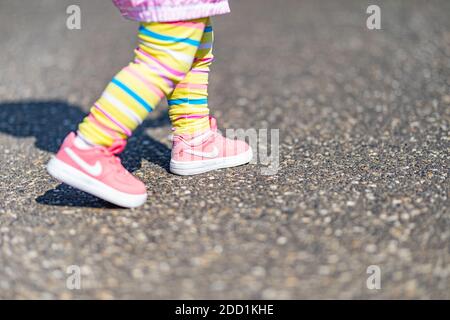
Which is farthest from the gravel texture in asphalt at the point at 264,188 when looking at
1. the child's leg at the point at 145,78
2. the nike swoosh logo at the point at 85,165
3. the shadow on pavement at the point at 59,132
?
the child's leg at the point at 145,78

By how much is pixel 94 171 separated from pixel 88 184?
6 cm

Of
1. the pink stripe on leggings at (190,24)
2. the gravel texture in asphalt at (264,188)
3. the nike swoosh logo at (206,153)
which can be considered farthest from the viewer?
the nike swoosh logo at (206,153)

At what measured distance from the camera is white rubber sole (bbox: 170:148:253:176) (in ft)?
9.41

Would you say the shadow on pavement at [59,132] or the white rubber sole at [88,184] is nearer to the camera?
the white rubber sole at [88,184]

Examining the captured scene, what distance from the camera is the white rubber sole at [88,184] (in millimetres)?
2406

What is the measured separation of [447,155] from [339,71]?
1698mm

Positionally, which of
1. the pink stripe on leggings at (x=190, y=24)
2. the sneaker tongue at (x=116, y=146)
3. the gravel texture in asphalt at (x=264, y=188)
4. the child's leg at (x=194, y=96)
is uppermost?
the pink stripe on leggings at (x=190, y=24)

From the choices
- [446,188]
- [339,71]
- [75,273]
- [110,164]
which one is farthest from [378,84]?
[75,273]

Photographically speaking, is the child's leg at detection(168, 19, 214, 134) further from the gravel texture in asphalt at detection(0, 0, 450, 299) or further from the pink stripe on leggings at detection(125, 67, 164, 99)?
the pink stripe on leggings at detection(125, 67, 164, 99)

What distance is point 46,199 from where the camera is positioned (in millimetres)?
2734

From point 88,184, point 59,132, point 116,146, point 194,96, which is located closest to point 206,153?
point 194,96

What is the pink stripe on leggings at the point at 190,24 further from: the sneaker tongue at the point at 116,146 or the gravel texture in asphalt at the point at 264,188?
the gravel texture in asphalt at the point at 264,188

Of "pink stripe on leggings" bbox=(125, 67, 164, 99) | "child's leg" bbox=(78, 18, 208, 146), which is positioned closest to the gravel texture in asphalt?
"child's leg" bbox=(78, 18, 208, 146)

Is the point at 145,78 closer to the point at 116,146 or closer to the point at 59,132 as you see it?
the point at 116,146
